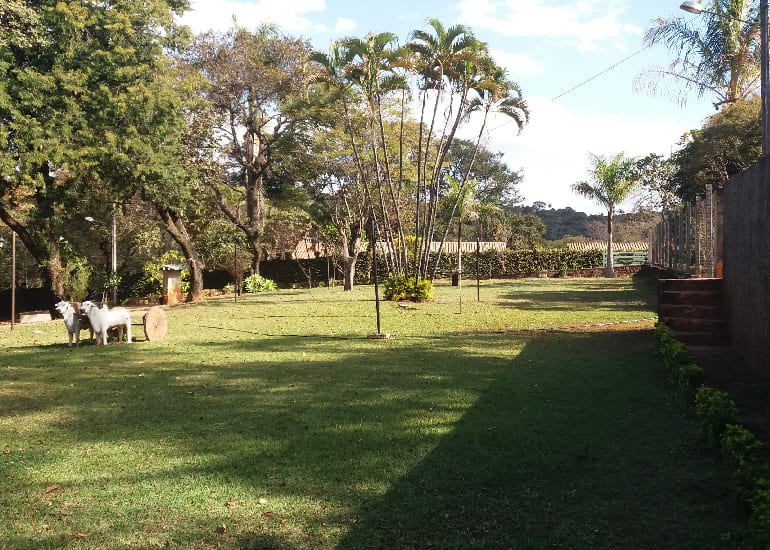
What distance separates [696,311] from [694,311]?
0.08 feet

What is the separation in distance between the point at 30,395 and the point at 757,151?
21.0 metres

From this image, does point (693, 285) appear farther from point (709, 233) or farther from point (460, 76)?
point (460, 76)

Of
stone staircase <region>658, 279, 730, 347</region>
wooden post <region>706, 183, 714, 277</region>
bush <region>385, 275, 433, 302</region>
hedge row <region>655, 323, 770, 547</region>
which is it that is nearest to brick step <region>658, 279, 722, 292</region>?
stone staircase <region>658, 279, 730, 347</region>

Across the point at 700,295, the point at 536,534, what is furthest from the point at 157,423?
the point at 700,295

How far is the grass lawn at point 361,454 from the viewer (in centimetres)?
325

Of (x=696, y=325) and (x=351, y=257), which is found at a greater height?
(x=351, y=257)

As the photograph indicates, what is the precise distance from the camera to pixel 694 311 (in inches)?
356

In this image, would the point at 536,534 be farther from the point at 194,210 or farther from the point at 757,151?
the point at 194,210

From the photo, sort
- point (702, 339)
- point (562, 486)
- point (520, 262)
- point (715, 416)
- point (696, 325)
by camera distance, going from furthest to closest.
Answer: point (520, 262), point (696, 325), point (702, 339), point (715, 416), point (562, 486)

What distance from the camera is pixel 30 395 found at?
6895 mm

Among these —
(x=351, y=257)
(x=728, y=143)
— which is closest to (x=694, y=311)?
(x=728, y=143)

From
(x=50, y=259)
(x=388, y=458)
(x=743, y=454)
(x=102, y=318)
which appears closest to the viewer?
(x=743, y=454)

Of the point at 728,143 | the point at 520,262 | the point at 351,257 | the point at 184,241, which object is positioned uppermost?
the point at 728,143

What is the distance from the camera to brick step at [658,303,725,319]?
29.1 ft
